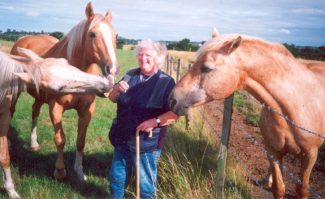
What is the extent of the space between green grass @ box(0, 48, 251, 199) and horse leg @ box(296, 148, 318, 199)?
67 cm

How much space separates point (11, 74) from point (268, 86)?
9.37 feet

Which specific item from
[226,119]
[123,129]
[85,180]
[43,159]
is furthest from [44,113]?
[226,119]

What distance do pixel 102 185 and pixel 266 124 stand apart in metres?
2.46

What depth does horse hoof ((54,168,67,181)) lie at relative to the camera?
4.62m

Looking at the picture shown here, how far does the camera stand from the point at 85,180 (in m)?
4.73

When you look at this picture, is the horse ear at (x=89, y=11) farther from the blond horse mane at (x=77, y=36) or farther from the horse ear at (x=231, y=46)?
the horse ear at (x=231, y=46)

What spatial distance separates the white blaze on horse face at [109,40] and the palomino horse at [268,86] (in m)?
1.34

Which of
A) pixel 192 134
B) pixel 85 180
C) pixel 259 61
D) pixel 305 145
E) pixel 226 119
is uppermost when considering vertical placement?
pixel 259 61

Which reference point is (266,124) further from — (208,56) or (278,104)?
(208,56)

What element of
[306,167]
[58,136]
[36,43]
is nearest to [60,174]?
[58,136]

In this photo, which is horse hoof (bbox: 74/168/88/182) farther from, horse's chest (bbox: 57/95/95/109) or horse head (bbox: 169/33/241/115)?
horse head (bbox: 169/33/241/115)

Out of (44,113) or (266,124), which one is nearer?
(266,124)

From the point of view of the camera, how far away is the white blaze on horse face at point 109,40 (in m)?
4.28

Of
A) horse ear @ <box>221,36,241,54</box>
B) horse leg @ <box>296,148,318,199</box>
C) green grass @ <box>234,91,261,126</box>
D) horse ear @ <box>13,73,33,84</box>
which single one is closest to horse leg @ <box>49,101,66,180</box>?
horse ear @ <box>13,73,33,84</box>
